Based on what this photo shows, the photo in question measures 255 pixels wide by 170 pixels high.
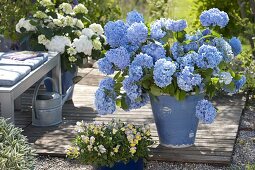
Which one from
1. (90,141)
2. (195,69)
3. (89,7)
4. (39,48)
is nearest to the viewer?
(90,141)

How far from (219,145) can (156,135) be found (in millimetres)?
539

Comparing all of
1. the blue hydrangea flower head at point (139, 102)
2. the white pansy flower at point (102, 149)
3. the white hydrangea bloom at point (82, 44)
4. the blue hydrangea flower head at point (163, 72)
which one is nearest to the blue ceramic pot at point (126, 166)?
the white pansy flower at point (102, 149)

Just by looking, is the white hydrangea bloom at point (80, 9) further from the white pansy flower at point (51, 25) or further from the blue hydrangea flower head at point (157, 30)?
the blue hydrangea flower head at point (157, 30)

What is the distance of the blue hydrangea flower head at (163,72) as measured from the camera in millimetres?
4293

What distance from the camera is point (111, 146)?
421 centimetres

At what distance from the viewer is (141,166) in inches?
174

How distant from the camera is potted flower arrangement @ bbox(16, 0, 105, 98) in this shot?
5824 millimetres

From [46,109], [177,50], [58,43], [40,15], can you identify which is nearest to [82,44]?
[58,43]

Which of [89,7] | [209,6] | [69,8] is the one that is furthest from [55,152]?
[209,6]

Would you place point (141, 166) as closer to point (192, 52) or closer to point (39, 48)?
point (192, 52)

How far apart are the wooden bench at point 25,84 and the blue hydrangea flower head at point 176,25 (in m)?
1.17

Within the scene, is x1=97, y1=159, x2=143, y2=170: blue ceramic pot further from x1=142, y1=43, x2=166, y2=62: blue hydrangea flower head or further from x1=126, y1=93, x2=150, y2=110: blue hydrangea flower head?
x1=142, y1=43, x2=166, y2=62: blue hydrangea flower head

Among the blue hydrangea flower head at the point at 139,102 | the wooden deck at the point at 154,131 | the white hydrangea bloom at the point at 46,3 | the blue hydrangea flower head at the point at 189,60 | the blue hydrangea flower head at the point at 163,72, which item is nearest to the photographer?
the blue hydrangea flower head at the point at 163,72

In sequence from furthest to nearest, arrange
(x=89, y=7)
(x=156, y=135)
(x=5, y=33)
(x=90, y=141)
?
(x=89, y=7) < (x=5, y=33) < (x=156, y=135) < (x=90, y=141)
